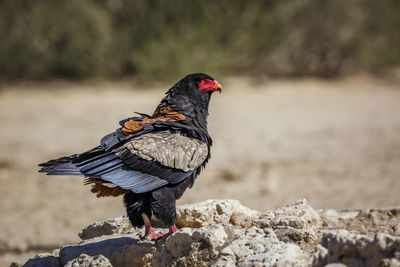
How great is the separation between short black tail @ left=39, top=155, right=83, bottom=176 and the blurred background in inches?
211

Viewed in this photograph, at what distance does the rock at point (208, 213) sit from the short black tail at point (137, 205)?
422 millimetres

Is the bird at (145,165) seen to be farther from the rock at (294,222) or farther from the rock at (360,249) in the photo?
the rock at (360,249)

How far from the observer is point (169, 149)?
4.40 metres

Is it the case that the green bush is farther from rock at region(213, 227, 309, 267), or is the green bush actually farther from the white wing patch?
rock at region(213, 227, 309, 267)

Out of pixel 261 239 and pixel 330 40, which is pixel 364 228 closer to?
pixel 261 239

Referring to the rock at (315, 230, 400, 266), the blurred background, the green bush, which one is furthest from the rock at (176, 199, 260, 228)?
the green bush

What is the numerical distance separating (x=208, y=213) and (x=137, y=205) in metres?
0.64

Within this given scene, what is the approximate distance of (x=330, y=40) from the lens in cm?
1700

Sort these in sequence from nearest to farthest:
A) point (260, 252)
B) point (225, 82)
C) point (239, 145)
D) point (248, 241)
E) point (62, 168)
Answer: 1. point (260, 252)
2. point (248, 241)
3. point (62, 168)
4. point (239, 145)
5. point (225, 82)

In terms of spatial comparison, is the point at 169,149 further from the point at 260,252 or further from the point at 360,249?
the point at 360,249

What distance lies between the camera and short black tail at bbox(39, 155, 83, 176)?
4148 mm

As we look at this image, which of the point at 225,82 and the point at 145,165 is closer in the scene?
the point at 145,165

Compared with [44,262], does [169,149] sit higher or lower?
higher

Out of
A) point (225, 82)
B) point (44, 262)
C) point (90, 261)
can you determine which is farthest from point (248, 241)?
point (225, 82)
